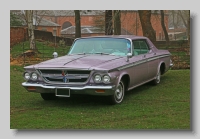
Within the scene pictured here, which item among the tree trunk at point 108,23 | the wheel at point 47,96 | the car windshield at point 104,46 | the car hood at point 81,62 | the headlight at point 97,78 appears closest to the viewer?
the headlight at point 97,78

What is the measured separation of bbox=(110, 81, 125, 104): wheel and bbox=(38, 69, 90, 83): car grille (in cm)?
63

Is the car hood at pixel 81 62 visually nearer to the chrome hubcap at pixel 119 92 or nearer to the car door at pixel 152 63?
the chrome hubcap at pixel 119 92

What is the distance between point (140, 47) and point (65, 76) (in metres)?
2.24

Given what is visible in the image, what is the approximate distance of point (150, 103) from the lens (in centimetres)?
718

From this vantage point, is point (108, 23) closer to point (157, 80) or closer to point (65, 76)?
point (157, 80)

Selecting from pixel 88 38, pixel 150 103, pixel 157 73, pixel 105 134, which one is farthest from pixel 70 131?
pixel 157 73

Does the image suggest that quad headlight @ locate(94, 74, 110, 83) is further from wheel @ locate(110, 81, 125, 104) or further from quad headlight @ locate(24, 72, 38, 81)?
quad headlight @ locate(24, 72, 38, 81)

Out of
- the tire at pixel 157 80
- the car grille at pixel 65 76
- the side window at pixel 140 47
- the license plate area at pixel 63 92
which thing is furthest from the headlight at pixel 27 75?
the tire at pixel 157 80

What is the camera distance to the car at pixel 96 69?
659 cm

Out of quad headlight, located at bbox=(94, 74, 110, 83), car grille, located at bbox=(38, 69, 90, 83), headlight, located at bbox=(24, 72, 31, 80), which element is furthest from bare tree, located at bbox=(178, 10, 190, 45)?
headlight, located at bbox=(24, 72, 31, 80)

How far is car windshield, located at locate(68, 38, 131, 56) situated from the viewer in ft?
25.0

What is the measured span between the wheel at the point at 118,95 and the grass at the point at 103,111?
109 mm

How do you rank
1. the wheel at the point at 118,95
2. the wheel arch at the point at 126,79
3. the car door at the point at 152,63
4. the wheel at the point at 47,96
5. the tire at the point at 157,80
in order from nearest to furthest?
the wheel at the point at 118,95 < the wheel arch at the point at 126,79 < the wheel at the point at 47,96 < the car door at the point at 152,63 < the tire at the point at 157,80

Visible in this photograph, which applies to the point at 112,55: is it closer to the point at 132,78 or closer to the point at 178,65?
the point at 132,78
